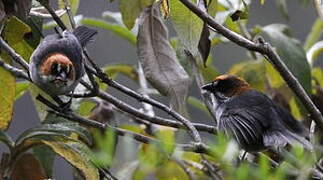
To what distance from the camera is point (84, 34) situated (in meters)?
2.78

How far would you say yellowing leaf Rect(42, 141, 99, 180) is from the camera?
1.97 m

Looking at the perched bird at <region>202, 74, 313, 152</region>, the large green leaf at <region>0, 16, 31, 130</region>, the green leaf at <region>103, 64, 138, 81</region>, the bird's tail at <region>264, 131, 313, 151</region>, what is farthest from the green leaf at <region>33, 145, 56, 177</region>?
the bird's tail at <region>264, 131, 313, 151</region>

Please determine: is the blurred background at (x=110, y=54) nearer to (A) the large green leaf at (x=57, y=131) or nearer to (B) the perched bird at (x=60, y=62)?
(B) the perched bird at (x=60, y=62)

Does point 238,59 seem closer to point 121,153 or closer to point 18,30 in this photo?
point 18,30

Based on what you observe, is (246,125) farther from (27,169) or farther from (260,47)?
(260,47)

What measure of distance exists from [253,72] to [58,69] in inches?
34.9

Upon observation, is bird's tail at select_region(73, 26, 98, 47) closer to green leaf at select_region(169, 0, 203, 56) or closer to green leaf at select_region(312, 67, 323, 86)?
green leaf at select_region(169, 0, 203, 56)

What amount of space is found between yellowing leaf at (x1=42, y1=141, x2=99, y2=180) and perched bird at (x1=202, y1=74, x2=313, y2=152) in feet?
2.44

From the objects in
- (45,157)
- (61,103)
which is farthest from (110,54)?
(61,103)

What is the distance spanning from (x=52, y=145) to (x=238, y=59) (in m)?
3.70

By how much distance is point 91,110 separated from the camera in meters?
2.78

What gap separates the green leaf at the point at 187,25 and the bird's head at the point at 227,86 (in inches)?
52.7

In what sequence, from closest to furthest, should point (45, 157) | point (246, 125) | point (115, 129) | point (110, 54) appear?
point (115, 129)
point (45, 157)
point (246, 125)
point (110, 54)

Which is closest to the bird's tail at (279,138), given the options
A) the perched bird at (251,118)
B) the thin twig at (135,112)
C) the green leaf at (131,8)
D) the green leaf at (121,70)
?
the perched bird at (251,118)
